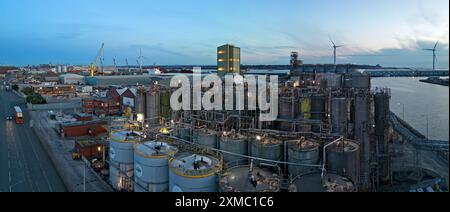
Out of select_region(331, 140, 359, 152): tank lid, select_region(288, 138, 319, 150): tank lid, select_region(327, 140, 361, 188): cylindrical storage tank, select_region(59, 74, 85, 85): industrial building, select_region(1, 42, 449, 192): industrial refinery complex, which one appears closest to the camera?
select_region(1, 42, 449, 192): industrial refinery complex

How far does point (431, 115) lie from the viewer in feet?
129

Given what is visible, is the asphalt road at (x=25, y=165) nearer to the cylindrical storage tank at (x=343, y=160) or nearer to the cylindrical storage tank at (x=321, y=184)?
the cylindrical storage tank at (x=321, y=184)

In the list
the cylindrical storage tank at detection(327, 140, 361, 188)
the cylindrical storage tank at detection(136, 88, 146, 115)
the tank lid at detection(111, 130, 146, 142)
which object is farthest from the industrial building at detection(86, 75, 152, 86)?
the cylindrical storage tank at detection(327, 140, 361, 188)

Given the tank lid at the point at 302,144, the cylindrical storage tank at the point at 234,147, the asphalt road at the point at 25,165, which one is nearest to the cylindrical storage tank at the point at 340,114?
the tank lid at the point at 302,144

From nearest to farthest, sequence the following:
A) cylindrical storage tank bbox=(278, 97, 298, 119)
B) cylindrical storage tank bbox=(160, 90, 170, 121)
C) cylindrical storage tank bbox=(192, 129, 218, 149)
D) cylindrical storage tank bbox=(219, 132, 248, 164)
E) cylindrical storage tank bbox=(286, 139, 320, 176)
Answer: cylindrical storage tank bbox=(286, 139, 320, 176) → cylindrical storage tank bbox=(219, 132, 248, 164) → cylindrical storage tank bbox=(192, 129, 218, 149) → cylindrical storage tank bbox=(278, 97, 298, 119) → cylindrical storage tank bbox=(160, 90, 170, 121)

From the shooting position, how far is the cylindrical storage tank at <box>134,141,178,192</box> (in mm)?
13266

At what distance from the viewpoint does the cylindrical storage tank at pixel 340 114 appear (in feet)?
52.7

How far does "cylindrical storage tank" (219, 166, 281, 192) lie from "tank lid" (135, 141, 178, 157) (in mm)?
3376

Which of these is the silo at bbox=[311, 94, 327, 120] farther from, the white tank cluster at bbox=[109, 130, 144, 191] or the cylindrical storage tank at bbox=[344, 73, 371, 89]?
the white tank cluster at bbox=[109, 130, 144, 191]

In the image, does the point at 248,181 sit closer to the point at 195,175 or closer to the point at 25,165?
the point at 195,175

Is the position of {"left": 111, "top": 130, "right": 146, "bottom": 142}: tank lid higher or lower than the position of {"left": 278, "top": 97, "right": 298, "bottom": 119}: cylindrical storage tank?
lower

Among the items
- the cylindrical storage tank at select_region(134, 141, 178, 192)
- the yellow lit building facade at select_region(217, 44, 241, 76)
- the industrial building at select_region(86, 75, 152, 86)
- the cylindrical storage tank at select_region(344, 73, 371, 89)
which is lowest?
the cylindrical storage tank at select_region(134, 141, 178, 192)

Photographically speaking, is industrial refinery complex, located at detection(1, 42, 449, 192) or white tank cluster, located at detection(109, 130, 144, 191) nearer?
industrial refinery complex, located at detection(1, 42, 449, 192)
